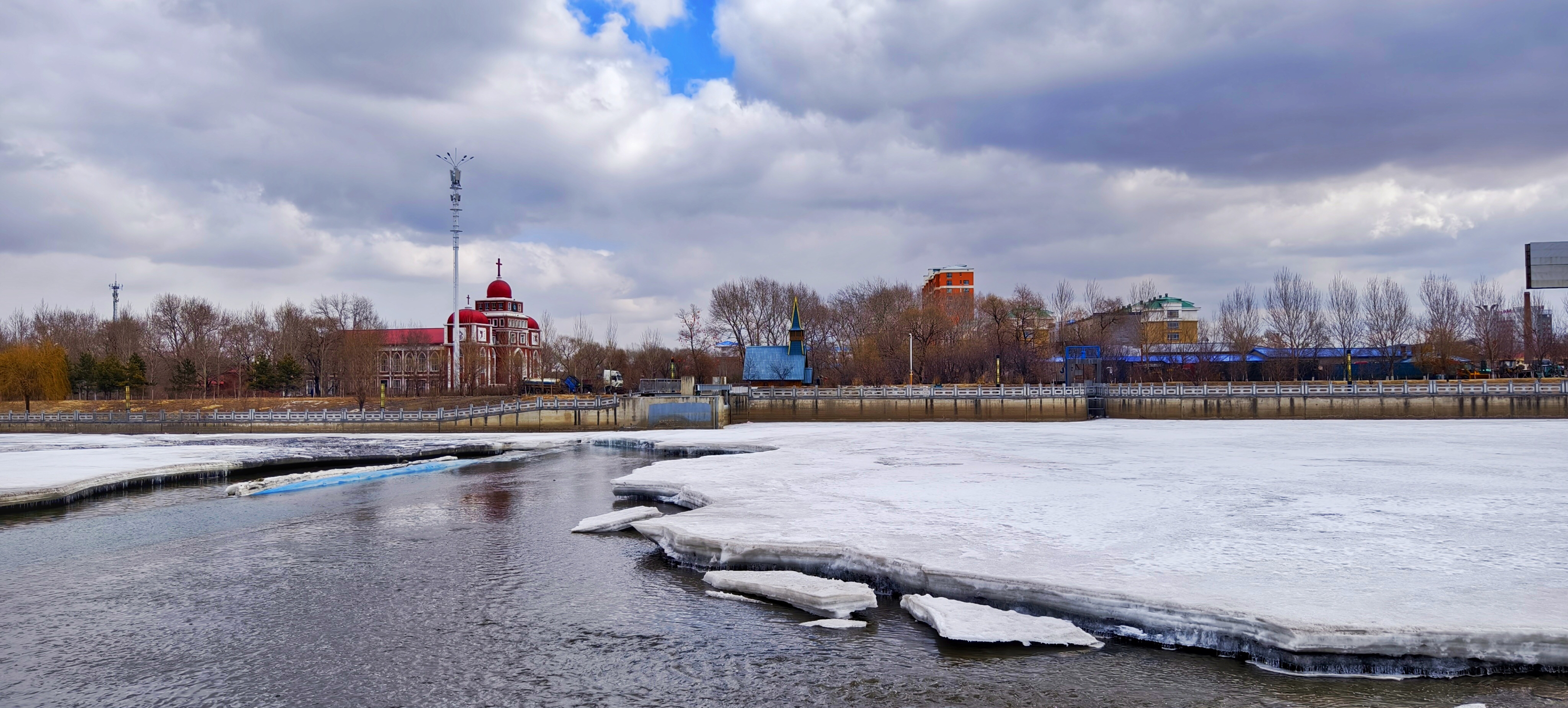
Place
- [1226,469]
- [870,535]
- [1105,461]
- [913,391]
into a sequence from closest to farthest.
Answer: [870,535], [1226,469], [1105,461], [913,391]

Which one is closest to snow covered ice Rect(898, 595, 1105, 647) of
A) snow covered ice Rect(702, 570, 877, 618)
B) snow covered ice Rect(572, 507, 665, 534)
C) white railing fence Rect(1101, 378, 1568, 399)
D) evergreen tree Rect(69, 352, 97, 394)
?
snow covered ice Rect(702, 570, 877, 618)

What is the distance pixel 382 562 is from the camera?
1547cm

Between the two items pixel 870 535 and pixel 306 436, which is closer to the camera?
pixel 870 535

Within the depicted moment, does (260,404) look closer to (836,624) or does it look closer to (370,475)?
(370,475)

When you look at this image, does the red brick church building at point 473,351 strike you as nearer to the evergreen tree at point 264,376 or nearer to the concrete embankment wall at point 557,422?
the evergreen tree at point 264,376

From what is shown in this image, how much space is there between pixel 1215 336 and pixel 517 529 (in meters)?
86.5

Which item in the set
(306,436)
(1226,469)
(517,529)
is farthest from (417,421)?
(1226,469)

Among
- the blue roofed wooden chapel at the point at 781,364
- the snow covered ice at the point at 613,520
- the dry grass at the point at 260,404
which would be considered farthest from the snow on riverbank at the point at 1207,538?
the dry grass at the point at 260,404

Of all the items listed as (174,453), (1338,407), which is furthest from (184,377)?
(1338,407)

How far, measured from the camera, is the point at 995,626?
1058cm

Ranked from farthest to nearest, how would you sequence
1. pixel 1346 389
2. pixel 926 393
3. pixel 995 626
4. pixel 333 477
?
pixel 926 393
pixel 1346 389
pixel 333 477
pixel 995 626

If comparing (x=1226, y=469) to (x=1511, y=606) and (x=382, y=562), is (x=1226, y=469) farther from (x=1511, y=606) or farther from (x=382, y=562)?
(x=382, y=562)

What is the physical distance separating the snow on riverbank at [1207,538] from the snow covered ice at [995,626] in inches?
14.6

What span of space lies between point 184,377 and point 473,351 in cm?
2630
